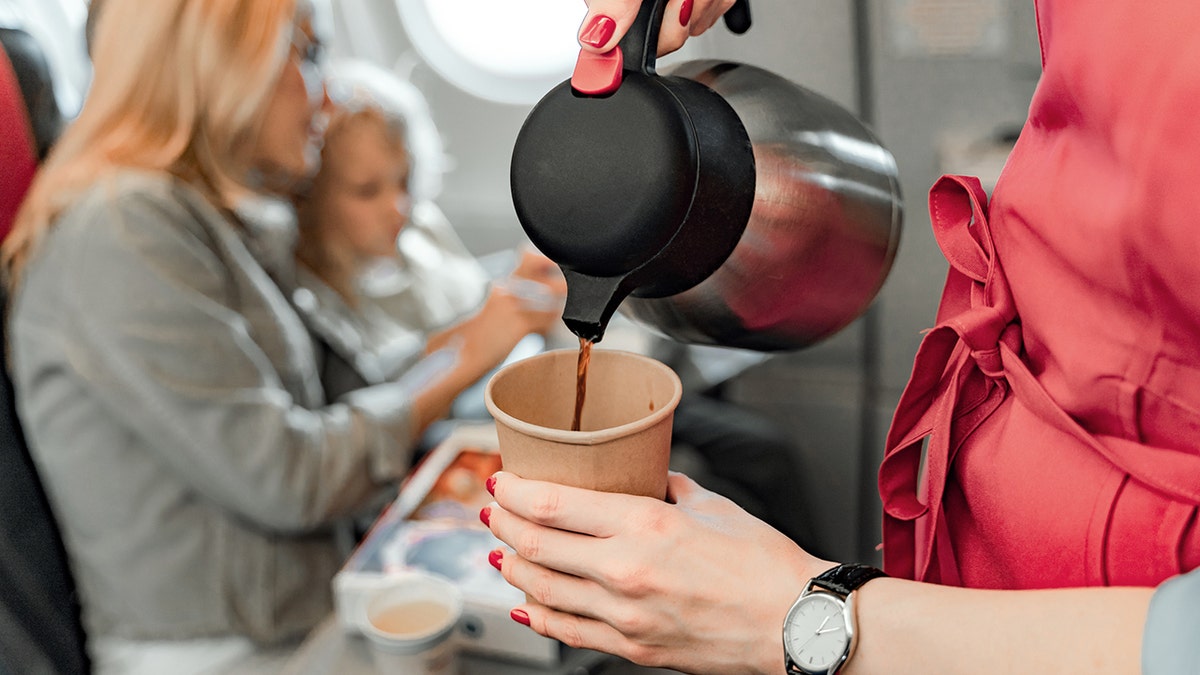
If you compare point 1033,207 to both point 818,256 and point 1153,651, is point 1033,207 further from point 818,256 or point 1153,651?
point 1153,651

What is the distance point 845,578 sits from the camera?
559mm

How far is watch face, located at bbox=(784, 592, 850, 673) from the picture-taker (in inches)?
21.2

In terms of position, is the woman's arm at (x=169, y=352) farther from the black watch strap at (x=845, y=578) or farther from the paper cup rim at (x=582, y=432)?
the black watch strap at (x=845, y=578)

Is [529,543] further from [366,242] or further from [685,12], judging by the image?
[366,242]

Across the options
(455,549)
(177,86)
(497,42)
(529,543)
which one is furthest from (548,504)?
(497,42)

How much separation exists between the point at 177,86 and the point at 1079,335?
3.86 feet

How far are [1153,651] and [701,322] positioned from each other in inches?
13.9

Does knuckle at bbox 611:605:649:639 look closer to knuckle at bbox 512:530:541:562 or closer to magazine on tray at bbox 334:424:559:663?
knuckle at bbox 512:530:541:562

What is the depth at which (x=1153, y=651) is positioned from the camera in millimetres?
458

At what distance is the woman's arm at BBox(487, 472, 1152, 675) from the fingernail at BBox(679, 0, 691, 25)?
323 mm

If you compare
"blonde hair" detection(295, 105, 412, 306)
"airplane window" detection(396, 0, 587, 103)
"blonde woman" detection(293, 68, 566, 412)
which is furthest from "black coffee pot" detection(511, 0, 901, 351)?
"airplane window" detection(396, 0, 587, 103)

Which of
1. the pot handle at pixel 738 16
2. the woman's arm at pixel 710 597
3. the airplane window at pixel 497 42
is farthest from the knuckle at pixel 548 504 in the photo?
the airplane window at pixel 497 42

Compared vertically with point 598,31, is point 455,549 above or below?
below

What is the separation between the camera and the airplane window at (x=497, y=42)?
8.19 ft
